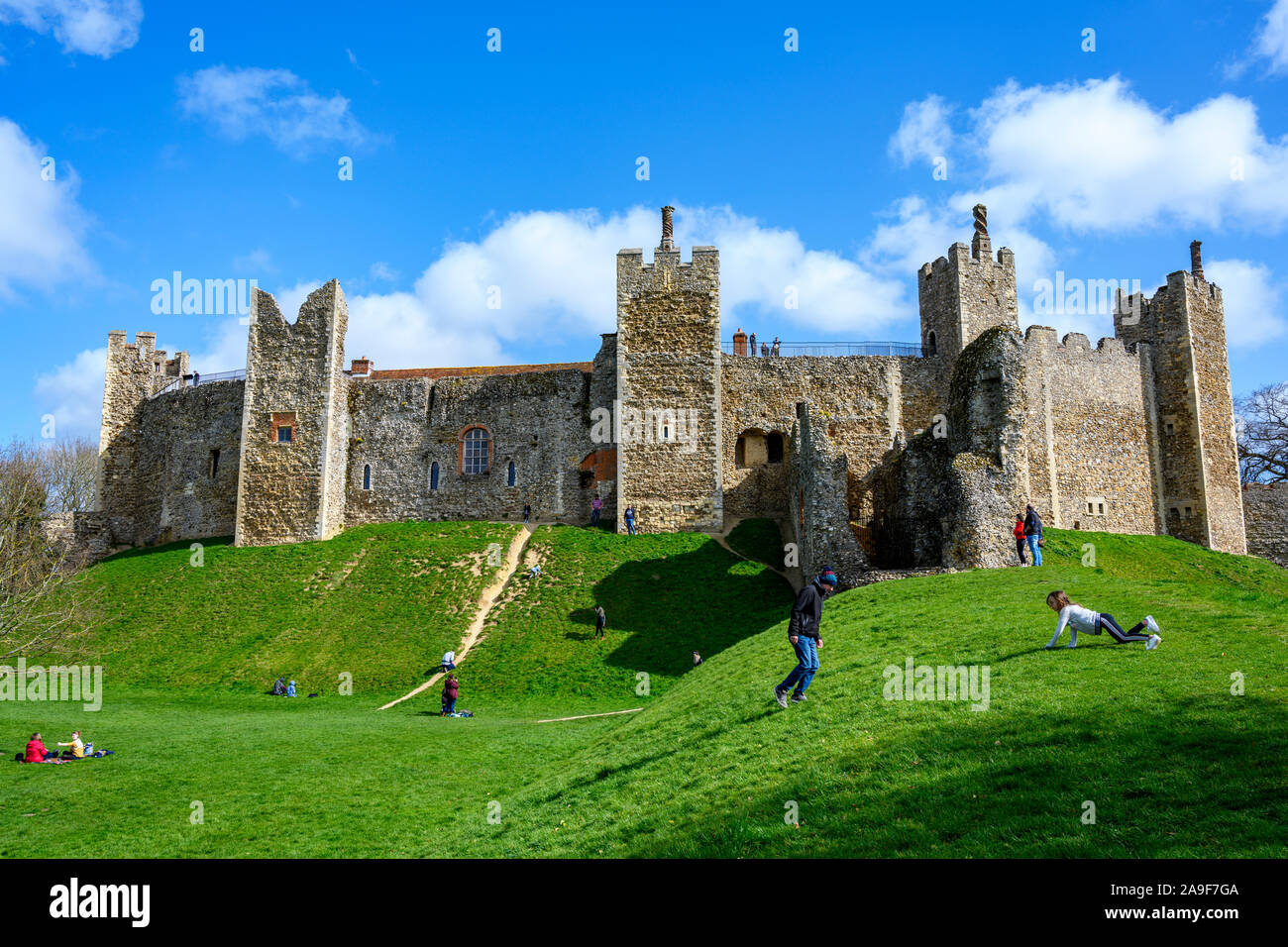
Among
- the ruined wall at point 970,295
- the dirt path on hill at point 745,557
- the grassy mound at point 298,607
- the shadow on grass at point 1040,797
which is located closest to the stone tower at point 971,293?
the ruined wall at point 970,295

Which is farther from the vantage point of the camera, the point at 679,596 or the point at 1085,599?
the point at 679,596

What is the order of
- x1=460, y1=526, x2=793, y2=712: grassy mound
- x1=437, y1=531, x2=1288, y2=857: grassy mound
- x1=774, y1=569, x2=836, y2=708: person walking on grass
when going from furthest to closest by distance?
1. x1=460, y1=526, x2=793, y2=712: grassy mound
2. x1=774, y1=569, x2=836, y2=708: person walking on grass
3. x1=437, y1=531, x2=1288, y2=857: grassy mound

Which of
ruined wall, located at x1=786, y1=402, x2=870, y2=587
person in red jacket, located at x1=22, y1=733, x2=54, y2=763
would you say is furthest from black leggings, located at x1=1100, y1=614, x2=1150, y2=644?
person in red jacket, located at x1=22, y1=733, x2=54, y2=763

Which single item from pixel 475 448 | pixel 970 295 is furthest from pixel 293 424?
pixel 970 295

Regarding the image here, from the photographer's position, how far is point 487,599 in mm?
34031

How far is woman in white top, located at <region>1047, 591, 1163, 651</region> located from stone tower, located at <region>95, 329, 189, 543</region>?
4601 centimetres

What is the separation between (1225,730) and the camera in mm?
8984

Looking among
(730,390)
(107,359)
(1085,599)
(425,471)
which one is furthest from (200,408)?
(1085,599)

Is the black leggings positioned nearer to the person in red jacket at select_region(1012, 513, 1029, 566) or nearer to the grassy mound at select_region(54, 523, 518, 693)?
the person in red jacket at select_region(1012, 513, 1029, 566)

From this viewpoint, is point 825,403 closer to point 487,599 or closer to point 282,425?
point 487,599

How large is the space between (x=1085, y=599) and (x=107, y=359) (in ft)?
162

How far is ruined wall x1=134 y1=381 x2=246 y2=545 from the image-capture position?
144 ft

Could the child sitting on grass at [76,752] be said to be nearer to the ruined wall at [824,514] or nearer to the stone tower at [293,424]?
the ruined wall at [824,514]
